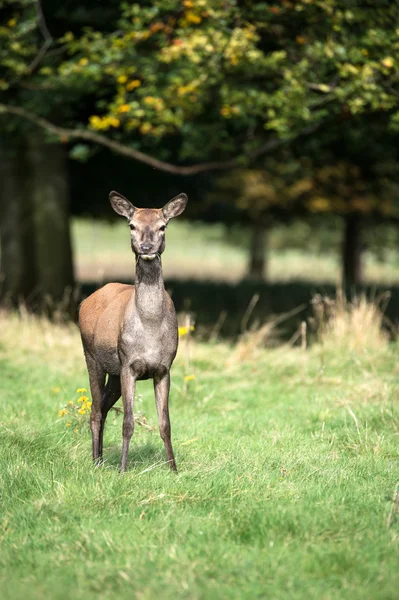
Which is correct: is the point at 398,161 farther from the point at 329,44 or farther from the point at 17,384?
the point at 17,384

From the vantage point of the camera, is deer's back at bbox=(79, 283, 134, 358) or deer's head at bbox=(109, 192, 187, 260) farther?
deer's back at bbox=(79, 283, 134, 358)

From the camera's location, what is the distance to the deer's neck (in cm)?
624

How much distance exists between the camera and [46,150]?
16078mm

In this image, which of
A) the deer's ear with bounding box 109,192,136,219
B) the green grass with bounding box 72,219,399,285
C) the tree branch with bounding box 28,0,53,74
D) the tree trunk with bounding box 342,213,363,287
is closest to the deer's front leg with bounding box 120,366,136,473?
the deer's ear with bounding box 109,192,136,219

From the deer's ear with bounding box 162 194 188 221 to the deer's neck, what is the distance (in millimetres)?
336

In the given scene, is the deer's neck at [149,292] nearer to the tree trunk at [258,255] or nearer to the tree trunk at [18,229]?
Result: the tree trunk at [18,229]

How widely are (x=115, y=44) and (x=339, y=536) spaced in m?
9.28

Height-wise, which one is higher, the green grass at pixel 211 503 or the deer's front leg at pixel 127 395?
the deer's front leg at pixel 127 395

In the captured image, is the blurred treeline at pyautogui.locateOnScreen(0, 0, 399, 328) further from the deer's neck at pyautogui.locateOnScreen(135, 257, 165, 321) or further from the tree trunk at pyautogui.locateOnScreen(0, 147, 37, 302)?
the deer's neck at pyautogui.locateOnScreen(135, 257, 165, 321)

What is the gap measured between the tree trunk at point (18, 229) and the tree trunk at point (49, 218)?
0.34 meters

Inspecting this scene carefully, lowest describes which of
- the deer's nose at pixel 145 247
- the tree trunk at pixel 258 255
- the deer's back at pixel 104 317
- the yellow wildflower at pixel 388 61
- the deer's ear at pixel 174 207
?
the tree trunk at pixel 258 255

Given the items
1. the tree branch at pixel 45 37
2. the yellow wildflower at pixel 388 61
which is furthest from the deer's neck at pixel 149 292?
the tree branch at pixel 45 37

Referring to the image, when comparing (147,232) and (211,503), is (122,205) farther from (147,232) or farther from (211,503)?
(211,503)

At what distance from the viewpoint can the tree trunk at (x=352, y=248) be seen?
80.9ft
